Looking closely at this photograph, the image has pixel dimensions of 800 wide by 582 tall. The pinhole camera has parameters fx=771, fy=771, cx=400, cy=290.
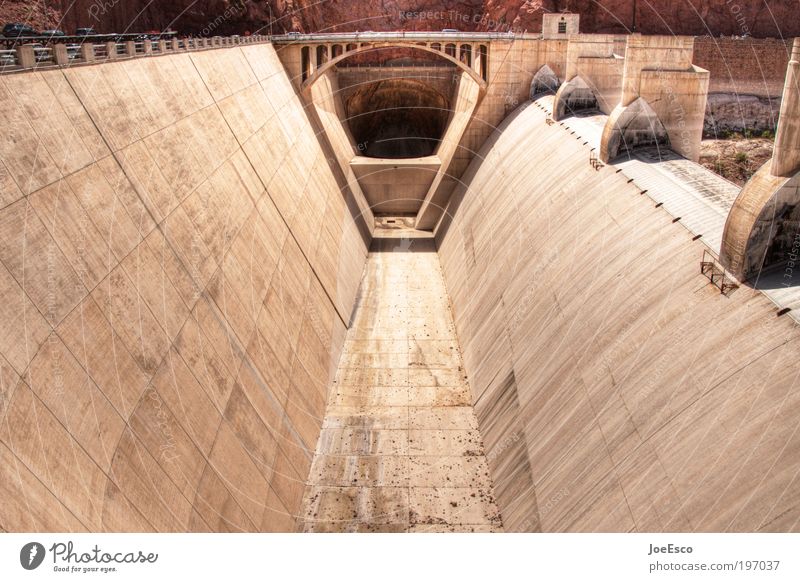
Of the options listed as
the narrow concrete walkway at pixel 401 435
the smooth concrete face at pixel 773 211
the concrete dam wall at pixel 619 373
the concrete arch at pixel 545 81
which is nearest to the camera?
the concrete dam wall at pixel 619 373

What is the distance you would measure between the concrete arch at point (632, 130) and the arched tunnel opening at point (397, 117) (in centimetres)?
2679

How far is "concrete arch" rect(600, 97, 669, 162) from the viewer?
23688 millimetres

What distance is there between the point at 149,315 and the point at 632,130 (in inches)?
627

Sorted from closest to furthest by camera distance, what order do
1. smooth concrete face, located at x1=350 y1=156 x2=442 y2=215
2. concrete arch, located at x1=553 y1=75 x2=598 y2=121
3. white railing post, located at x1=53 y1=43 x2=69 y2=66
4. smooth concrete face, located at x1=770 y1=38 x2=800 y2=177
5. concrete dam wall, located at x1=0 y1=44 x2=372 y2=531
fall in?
concrete dam wall, located at x1=0 y1=44 x2=372 y2=531, smooth concrete face, located at x1=770 y1=38 x2=800 y2=177, white railing post, located at x1=53 y1=43 x2=69 y2=66, concrete arch, located at x1=553 y1=75 x2=598 y2=121, smooth concrete face, located at x1=350 y1=156 x2=442 y2=215

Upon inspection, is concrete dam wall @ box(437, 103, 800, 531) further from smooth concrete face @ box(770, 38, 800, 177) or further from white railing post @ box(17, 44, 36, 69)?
white railing post @ box(17, 44, 36, 69)

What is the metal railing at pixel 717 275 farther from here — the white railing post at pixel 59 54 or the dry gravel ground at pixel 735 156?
the dry gravel ground at pixel 735 156

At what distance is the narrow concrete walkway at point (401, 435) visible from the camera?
1850cm

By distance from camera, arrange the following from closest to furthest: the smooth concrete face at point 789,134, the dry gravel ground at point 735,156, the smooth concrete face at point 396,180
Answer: the smooth concrete face at point 789,134 < the smooth concrete face at point 396,180 < the dry gravel ground at point 735,156

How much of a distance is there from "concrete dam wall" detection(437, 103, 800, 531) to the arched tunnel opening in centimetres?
2464

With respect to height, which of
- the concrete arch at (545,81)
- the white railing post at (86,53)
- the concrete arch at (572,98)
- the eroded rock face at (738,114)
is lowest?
the eroded rock face at (738,114)

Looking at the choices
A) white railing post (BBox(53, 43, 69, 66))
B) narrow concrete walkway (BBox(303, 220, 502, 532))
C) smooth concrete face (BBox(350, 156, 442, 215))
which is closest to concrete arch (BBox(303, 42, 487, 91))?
smooth concrete face (BBox(350, 156, 442, 215))

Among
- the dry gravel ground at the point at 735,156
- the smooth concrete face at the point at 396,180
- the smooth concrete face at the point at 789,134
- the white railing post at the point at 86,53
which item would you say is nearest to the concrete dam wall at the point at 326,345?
the white railing post at the point at 86,53
